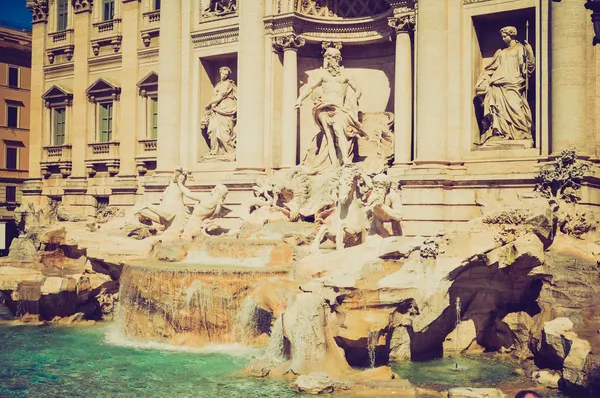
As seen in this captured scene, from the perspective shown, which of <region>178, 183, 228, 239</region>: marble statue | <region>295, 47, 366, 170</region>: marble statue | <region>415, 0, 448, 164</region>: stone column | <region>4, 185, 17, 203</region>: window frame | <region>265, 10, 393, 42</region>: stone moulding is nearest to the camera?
<region>415, 0, 448, 164</region>: stone column

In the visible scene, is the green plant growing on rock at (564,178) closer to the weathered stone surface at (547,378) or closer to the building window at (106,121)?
the weathered stone surface at (547,378)

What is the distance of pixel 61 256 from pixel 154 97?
809 cm

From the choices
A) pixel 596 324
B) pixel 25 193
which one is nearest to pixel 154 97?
pixel 25 193

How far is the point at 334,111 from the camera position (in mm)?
20281

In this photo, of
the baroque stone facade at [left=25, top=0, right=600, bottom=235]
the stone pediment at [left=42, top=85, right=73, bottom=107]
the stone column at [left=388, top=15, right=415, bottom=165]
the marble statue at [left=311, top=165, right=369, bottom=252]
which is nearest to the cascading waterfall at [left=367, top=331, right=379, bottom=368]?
the marble statue at [left=311, top=165, right=369, bottom=252]

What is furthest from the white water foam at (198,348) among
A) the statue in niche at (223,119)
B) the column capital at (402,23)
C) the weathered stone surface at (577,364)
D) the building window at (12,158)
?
the building window at (12,158)

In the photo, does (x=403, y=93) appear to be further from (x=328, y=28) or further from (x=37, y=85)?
(x=37, y=85)

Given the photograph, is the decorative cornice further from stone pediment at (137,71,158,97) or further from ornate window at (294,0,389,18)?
stone pediment at (137,71,158,97)

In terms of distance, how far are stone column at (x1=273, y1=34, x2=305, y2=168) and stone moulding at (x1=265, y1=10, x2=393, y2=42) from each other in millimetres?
316

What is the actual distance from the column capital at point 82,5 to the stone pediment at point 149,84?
4425mm

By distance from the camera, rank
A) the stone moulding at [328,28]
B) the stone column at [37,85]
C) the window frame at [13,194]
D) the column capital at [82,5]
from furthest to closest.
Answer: the window frame at [13,194]
the stone column at [37,85]
the column capital at [82,5]
the stone moulding at [328,28]

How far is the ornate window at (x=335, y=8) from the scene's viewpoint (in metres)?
21.4

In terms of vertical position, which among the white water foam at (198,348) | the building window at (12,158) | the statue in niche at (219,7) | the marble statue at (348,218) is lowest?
the white water foam at (198,348)

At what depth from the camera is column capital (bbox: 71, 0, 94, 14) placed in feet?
91.6
